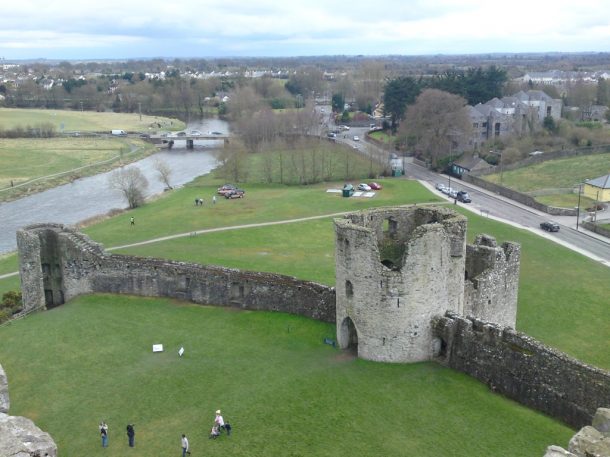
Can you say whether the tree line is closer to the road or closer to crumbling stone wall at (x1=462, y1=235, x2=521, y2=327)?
the road

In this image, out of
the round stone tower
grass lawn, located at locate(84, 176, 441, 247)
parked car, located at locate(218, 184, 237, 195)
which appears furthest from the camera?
parked car, located at locate(218, 184, 237, 195)

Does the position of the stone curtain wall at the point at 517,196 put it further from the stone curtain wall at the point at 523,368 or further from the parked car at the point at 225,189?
the stone curtain wall at the point at 523,368

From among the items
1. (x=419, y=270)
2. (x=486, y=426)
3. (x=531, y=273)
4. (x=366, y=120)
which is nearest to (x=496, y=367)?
(x=486, y=426)

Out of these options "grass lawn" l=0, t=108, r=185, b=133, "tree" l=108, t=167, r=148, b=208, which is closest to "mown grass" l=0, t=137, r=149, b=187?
"grass lawn" l=0, t=108, r=185, b=133

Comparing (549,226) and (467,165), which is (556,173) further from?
(549,226)

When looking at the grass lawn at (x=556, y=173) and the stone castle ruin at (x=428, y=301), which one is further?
the grass lawn at (x=556, y=173)

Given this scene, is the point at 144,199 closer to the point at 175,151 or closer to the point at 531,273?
the point at 531,273

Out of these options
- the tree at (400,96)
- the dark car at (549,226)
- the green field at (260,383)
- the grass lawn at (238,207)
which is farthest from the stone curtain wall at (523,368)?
the tree at (400,96)
